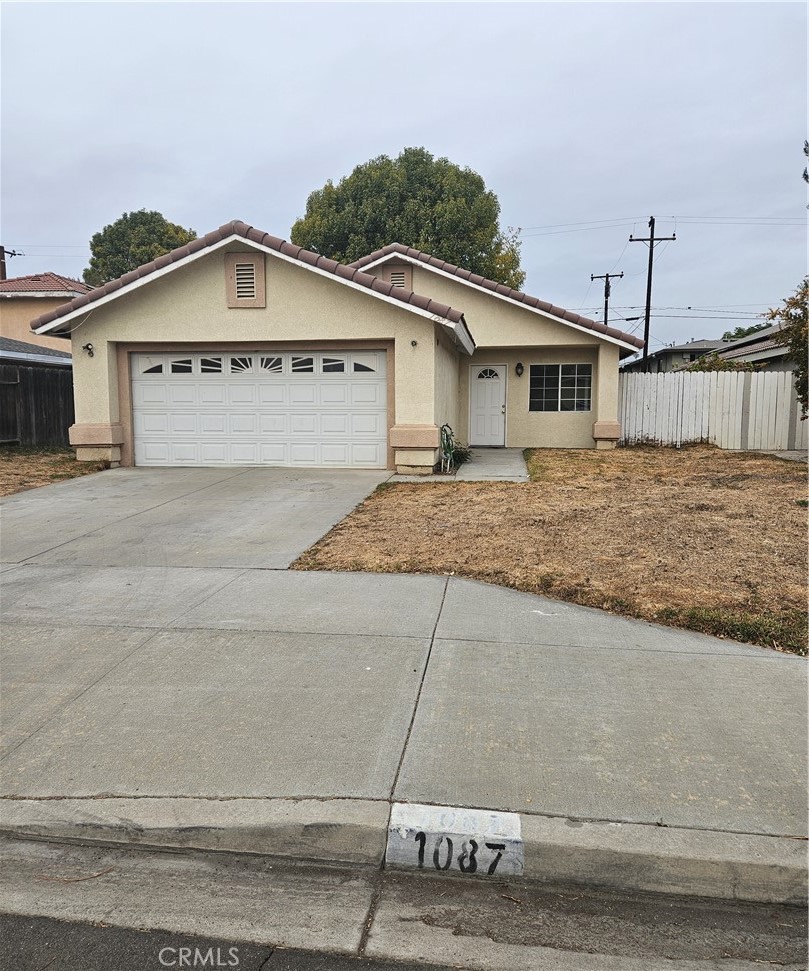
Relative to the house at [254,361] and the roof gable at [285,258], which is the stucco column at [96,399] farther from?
the roof gable at [285,258]

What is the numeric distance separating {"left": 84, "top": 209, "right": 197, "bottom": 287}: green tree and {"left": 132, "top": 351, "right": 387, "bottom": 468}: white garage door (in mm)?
34888

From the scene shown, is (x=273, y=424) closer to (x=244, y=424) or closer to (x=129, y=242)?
(x=244, y=424)

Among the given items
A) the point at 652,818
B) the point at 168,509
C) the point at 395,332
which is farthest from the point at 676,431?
the point at 652,818

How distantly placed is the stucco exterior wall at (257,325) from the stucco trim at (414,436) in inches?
2.4

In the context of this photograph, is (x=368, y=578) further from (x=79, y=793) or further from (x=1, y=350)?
(x=1, y=350)

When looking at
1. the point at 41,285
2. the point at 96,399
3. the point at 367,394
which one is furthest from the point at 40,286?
the point at 367,394

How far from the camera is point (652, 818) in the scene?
9.80 ft

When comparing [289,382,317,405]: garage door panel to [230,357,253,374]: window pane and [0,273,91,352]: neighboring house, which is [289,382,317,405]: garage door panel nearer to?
[230,357,253,374]: window pane

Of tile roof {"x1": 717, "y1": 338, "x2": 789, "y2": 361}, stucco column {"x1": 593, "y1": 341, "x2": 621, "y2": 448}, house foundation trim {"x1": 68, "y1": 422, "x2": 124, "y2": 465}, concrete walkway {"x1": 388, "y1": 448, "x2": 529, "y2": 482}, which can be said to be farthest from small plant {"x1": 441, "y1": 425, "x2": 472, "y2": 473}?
tile roof {"x1": 717, "y1": 338, "x2": 789, "y2": 361}

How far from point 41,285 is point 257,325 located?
23.5 meters

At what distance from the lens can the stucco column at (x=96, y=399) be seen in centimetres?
1423

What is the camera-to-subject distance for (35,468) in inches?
556

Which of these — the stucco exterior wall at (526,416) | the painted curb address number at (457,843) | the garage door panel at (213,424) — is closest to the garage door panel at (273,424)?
the garage door panel at (213,424)

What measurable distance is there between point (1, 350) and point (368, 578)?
16801 millimetres
